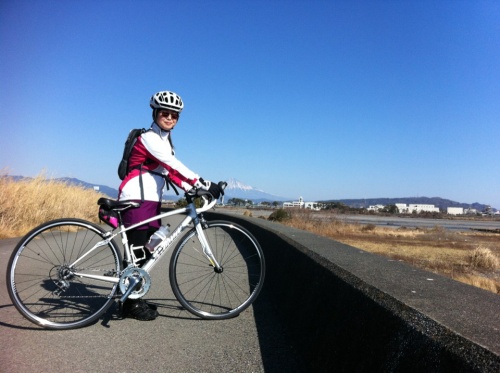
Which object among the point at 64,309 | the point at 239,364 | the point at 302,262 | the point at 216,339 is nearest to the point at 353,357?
the point at 239,364

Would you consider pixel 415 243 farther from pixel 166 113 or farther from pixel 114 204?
pixel 114 204

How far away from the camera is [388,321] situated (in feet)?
7.01

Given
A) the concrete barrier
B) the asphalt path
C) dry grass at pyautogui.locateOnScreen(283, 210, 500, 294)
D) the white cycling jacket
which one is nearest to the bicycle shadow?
the asphalt path

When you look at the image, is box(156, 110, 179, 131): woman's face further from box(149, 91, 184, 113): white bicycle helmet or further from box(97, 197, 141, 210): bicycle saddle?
box(97, 197, 141, 210): bicycle saddle

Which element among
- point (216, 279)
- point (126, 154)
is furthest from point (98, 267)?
point (216, 279)

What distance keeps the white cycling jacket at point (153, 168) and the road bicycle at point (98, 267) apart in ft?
0.56

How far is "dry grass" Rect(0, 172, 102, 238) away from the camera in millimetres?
11703

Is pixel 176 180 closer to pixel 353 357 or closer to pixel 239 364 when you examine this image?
pixel 239 364

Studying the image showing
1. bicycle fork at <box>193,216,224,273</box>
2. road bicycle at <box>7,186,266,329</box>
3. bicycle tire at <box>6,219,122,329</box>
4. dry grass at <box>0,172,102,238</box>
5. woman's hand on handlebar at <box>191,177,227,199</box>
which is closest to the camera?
bicycle tire at <box>6,219,122,329</box>

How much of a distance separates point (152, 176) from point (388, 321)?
10.00ft

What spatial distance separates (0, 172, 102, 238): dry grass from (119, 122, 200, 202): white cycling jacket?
8.19m

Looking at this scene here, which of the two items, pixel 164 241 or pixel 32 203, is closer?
pixel 164 241

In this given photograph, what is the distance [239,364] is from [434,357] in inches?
74.5

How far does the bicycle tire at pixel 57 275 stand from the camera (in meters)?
3.90
